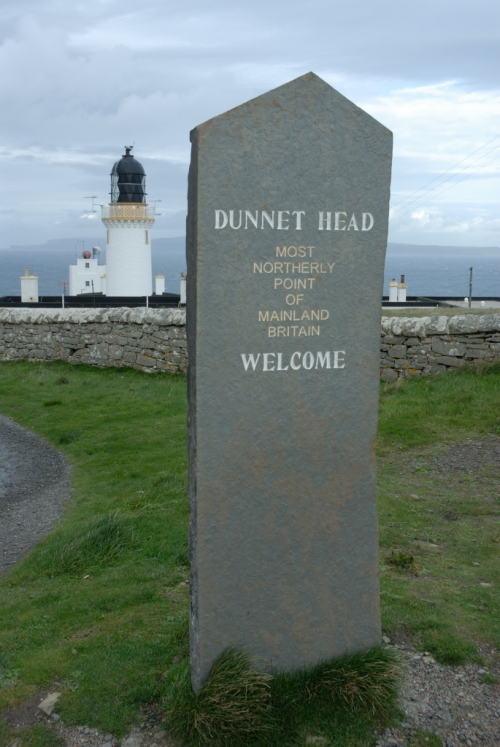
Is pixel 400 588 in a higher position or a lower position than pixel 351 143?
lower

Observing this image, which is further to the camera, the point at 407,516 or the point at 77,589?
the point at 407,516

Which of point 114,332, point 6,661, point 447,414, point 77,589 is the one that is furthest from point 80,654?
point 114,332

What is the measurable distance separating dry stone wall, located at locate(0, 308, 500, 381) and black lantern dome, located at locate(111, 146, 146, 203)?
69.5ft

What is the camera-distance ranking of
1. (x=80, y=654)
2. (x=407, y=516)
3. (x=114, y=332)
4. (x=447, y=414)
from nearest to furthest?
(x=80, y=654) < (x=407, y=516) < (x=447, y=414) < (x=114, y=332)

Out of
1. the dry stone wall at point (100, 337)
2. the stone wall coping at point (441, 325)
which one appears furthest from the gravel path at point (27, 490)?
the stone wall coping at point (441, 325)

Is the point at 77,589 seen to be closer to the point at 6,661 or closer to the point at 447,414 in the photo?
the point at 6,661

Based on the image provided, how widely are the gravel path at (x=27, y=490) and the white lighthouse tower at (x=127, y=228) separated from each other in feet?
90.1

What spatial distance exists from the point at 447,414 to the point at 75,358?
31.4ft

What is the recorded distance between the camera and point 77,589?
575 cm

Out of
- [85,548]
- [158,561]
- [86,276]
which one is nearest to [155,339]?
[85,548]

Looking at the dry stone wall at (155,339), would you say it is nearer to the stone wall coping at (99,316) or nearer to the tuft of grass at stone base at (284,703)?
the stone wall coping at (99,316)

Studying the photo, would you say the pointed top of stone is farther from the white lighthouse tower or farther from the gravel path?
the white lighthouse tower

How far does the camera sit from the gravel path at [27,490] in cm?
725

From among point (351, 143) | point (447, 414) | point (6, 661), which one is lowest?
point (6, 661)
